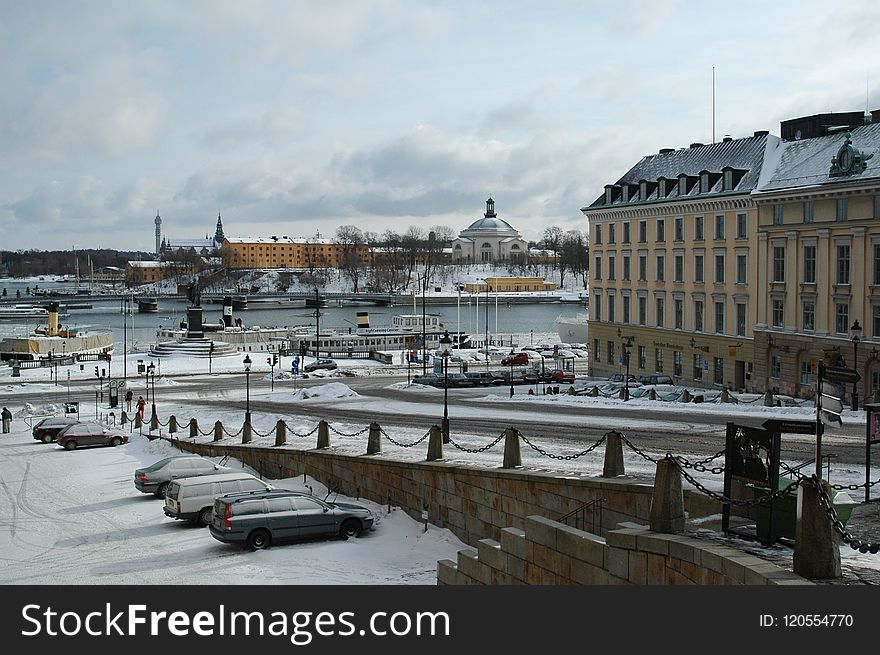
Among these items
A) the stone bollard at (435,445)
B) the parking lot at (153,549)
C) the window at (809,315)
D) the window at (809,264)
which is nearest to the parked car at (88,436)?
the parking lot at (153,549)

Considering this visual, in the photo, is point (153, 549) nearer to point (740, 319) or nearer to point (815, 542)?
point (815, 542)

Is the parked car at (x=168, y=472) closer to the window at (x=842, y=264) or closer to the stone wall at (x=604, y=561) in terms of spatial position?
the stone wall at (x=604, y=561)

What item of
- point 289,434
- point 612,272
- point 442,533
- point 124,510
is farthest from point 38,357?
point 442,533

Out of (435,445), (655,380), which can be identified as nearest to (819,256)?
(655,380)

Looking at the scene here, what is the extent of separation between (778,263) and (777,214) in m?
2.26

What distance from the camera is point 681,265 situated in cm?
5544

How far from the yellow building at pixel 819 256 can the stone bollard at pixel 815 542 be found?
3142cm

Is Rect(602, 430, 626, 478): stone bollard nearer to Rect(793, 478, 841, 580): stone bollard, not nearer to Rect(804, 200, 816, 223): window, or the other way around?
Rect(793, 478, 841, 580): stone bollard

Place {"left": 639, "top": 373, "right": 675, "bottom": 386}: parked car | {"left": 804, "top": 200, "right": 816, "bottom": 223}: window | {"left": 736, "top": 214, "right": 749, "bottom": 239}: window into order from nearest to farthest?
{"left": 804, "top": 200, "right": 816, "bottom": 223}: window
{"left": 736, "top": 214, "right": 749, "bottom": 239}: window
{"left": 639, "top": 373, "right": 675, "bottom": 386}: parked car

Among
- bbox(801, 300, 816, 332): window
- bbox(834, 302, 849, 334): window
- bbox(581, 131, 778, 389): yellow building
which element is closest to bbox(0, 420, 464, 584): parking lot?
bbox(834, 302, 849, 334): window

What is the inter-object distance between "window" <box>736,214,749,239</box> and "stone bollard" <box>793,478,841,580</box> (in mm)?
41199

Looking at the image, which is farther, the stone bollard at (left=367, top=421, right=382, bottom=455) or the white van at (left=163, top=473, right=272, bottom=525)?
the stone bollard at (left=367, top=421, right=382, bottom=455)

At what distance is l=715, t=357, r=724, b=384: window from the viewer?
171 feet

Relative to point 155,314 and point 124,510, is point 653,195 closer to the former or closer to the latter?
point 124,510
